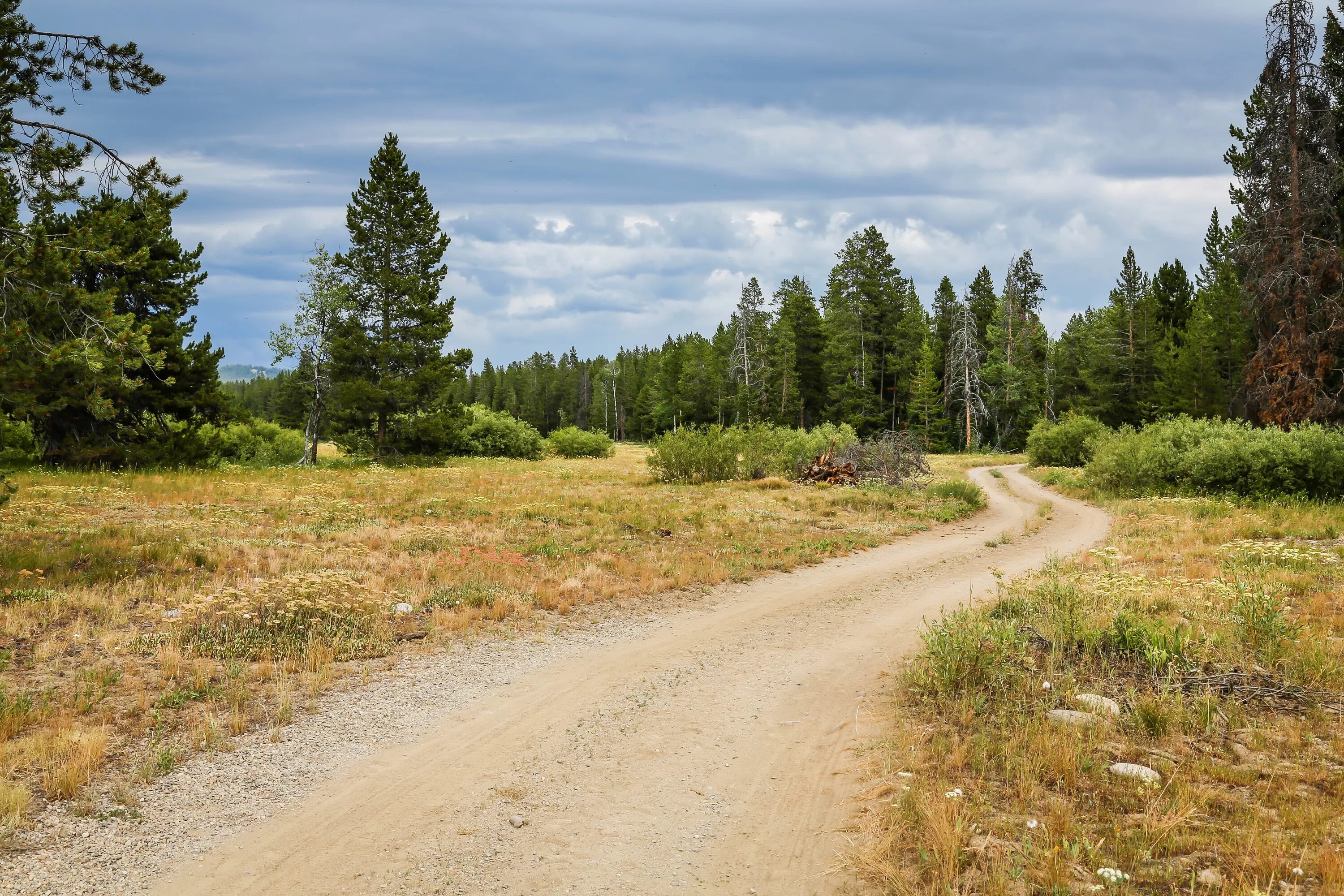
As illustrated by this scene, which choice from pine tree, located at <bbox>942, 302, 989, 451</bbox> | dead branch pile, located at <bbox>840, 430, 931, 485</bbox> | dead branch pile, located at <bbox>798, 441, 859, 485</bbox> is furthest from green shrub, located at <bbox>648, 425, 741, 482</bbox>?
pine tree, located at <bbox>942, 302, 989, 451</bbox>

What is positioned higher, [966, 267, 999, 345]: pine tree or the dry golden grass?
[966, 267, 999, 345]: pine tree

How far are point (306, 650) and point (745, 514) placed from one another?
13.5 metres

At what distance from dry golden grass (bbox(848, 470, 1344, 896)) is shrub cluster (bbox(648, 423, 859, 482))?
20596 millimetres

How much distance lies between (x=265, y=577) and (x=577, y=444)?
1835 inches

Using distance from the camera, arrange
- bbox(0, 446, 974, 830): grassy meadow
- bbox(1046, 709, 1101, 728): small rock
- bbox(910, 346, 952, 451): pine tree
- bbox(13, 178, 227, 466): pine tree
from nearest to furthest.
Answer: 1. bbox(1046, 709, 1101, 728): small rock
2. bbox(0, 446, 974, 830): grassy meadow
3. bbox(13, 178, 227, 466): pine tree
4. bbox(910, 346, 952, 451): pine tree

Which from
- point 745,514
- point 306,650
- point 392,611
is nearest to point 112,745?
point 306,650

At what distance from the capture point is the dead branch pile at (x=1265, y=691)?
614 cm

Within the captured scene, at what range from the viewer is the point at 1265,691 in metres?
6.21

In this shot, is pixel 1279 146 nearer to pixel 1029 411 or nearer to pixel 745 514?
pixel 745 514

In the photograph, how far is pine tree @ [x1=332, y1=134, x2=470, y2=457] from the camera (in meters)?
38.6

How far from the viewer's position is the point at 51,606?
8906 mm

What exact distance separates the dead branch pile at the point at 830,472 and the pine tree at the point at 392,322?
21.2 m

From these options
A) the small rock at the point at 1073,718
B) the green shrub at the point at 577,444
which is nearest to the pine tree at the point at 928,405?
the green shrub at the point at 577,444

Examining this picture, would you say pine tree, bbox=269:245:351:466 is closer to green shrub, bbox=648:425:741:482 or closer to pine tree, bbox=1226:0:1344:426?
green shrub, bbox=648:425:741:482
